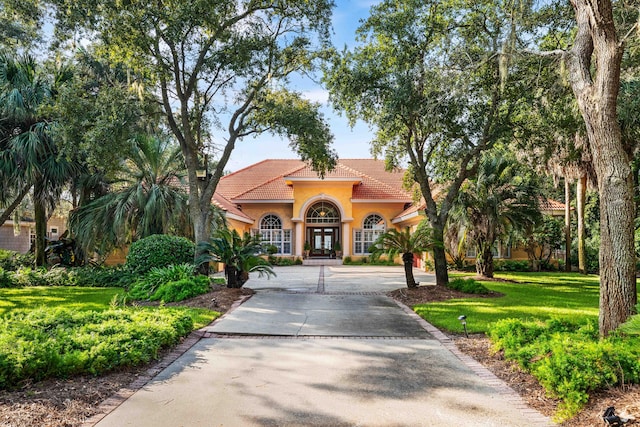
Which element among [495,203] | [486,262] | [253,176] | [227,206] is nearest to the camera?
[495,203]

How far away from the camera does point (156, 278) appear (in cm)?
1168

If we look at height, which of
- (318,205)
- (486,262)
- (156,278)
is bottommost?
(156,278)

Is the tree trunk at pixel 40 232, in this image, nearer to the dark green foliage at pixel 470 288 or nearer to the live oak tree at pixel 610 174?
the dark green foliage at pixel 470 288

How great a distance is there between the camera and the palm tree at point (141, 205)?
15.6 metres

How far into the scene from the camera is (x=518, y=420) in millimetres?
4070

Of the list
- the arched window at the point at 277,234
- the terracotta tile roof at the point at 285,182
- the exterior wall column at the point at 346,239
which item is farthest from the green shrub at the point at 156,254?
the exterior wall column at the point at 346,239

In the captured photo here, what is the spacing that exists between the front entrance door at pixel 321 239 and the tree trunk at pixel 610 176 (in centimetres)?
2461

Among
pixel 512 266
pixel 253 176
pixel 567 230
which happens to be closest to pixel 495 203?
pixel 567 230

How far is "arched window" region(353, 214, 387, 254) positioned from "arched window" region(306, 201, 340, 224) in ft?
7.03

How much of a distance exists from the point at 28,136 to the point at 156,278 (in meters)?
7.24

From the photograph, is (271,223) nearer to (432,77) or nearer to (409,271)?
(409,271)

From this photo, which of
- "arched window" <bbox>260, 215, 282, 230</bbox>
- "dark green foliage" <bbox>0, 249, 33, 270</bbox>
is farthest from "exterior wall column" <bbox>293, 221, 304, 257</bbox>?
"dark green foliage" <bbox>0, 249, 33, 270</bbox>

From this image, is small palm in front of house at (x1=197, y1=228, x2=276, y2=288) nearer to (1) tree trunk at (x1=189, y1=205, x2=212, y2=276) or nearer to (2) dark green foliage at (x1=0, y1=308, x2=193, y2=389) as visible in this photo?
(1) tree trunk at (x1=189, y1=205, x2=212, y2=276)

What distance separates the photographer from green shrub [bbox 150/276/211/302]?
10609 millimetres
